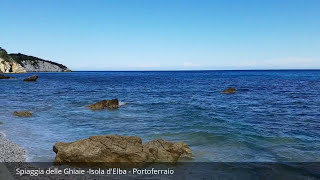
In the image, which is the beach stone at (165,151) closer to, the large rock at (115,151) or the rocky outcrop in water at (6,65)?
the large rock at (115,151)

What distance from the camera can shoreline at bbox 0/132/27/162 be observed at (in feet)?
47.4

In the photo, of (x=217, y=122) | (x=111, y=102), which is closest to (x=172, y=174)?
(x=217, y=122)

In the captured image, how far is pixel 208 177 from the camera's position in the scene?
1270cm

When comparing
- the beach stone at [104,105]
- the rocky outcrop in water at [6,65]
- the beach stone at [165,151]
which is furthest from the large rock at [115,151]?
the rocky outcrop in water at [6,65]

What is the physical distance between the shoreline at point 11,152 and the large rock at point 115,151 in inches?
78.6

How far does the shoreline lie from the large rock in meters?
2.00

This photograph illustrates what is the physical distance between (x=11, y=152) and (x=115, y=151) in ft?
20.5

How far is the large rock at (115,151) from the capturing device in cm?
1438

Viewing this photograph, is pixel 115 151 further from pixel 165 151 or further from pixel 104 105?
pixel 104 105

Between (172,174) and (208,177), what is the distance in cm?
168

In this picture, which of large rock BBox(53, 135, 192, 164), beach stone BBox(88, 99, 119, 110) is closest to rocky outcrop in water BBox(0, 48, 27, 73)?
beach stone BBox(88, 99, 119, 110)

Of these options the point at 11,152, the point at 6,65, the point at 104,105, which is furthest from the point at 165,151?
the point at 6,65

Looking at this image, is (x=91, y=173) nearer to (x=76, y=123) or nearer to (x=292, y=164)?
(x=292, y=164)

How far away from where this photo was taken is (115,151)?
48.3 feet
